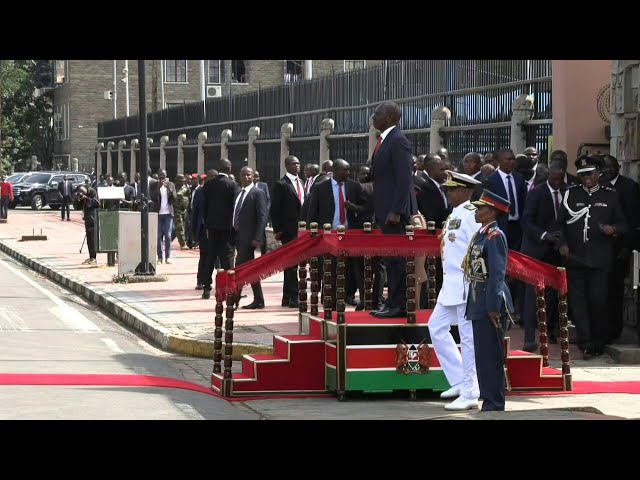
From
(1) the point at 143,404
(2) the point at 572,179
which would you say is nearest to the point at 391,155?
(1) the point at 143,404

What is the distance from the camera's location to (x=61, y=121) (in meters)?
89.8

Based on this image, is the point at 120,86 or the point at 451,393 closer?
the point at 451,393

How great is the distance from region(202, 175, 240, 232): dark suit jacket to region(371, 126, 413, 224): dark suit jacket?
7679mm

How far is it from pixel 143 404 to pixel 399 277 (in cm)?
267

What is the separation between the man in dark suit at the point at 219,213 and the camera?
64.7 ft


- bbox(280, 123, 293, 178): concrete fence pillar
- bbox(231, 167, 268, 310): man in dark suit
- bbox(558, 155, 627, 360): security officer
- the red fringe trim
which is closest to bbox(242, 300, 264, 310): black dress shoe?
bbox(231, 167, 268, 310): man in dark suit

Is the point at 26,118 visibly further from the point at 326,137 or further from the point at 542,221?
the point at 542,221

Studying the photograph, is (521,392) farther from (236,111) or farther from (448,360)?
(236,111)

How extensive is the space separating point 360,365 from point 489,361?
1622 mm

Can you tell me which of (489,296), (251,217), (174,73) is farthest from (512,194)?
(174,73)

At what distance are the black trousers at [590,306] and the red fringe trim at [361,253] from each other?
2.50m

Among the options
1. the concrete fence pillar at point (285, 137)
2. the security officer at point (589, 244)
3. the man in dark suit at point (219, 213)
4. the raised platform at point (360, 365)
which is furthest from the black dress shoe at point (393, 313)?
the concrete fence pillar at point (285, 137)

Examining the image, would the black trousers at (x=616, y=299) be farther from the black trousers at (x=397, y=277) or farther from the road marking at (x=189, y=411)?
the road marking at (x=189, y=411)

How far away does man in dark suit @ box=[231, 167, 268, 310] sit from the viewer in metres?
18.7
